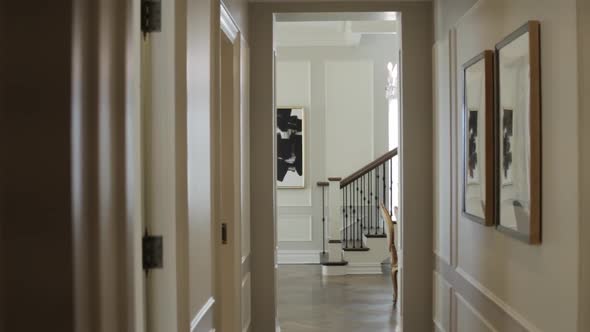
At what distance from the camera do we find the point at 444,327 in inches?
159

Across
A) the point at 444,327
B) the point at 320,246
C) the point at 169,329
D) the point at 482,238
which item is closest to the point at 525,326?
the point at 482,238

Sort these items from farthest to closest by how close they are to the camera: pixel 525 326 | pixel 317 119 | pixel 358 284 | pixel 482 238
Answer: pixel 317 119 < pixel 358 284 < pixel 482 238 < pixel 525 326

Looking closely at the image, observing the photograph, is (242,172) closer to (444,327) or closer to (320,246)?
(444,327)

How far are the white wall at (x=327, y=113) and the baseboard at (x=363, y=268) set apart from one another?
993mm

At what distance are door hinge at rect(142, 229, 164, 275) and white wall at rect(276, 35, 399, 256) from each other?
665cm

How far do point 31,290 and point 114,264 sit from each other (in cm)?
21

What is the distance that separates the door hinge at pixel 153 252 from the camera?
1.93m

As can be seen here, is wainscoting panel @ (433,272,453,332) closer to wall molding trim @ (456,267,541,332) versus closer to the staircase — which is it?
wall molding trim @ (456,267,541,332)

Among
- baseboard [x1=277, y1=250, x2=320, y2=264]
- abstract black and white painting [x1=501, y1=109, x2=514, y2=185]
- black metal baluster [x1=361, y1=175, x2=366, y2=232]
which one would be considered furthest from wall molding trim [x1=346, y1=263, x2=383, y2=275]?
abstract black and white painting [x1=501, y1=109, x2=514, y2=185]

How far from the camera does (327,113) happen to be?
866 cm

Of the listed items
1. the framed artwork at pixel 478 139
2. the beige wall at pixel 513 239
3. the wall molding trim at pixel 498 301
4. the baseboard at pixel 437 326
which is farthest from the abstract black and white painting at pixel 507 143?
the baseboard at pixel 437 326

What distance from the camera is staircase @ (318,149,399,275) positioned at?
7.61 m

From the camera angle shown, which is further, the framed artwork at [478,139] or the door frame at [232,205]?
the door frame at [232,205]

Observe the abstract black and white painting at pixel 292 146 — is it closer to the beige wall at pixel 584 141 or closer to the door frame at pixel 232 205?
the door frame at pixel 232 205
